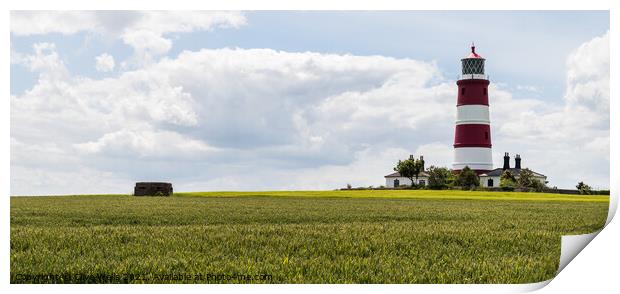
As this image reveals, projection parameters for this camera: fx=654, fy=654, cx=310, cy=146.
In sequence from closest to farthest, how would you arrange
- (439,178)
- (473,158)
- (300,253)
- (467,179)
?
(300,253), (439,178), (473,158), (467,179)

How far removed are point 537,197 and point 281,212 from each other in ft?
42.8

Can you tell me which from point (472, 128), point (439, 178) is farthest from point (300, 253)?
point (472, 128)

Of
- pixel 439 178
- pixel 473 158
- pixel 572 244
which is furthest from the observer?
pixel 473 158

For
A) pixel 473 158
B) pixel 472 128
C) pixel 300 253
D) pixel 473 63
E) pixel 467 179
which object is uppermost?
pixel 473 63

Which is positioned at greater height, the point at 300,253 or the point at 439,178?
the point at 439,178

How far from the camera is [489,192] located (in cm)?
3228

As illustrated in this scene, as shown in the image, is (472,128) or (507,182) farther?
(472,128)

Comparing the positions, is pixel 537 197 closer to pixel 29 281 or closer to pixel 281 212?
pixel 281 212

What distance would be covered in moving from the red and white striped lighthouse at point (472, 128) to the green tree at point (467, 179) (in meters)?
0.29

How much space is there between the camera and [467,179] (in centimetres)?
3678

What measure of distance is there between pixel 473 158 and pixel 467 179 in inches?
48.4

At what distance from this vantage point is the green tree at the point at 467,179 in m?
36.3

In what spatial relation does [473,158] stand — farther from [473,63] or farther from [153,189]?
[153,189]
